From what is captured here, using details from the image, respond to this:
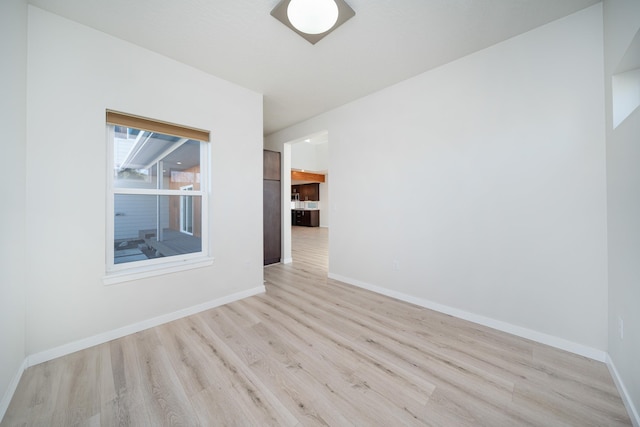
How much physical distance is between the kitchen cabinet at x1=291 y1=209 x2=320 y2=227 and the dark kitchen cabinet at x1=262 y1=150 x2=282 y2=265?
7.09 m

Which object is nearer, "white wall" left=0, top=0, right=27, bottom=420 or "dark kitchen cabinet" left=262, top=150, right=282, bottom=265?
"white wall" left=0, top=0, right=27, bottom=420

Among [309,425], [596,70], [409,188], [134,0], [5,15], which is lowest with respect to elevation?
[309,425]

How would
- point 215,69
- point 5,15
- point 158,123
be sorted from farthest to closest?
point 215,69 → point 158,123 → point 5,15

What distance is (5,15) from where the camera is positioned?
1.38 meters

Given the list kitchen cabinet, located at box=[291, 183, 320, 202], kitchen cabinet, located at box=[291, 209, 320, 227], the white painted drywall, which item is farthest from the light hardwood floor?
kitchen cabinet, located at box=[291, 183, 320, 202]

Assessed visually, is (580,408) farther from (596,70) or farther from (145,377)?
(145,377)

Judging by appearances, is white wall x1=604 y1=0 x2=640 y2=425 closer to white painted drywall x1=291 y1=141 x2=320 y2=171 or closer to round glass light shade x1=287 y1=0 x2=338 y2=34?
round glass light shade x1=287 y1=0 x2=338 y2=34

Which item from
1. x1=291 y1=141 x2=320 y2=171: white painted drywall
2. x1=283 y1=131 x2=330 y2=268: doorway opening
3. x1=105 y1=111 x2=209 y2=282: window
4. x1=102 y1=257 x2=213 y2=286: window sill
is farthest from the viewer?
x1=291 y1=141 x2=320 y2=171: white painted drywall

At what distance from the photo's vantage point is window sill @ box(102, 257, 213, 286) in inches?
80.8

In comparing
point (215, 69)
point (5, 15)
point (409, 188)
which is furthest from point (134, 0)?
point (409, 188)

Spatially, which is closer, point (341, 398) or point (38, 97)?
point (341, 398)

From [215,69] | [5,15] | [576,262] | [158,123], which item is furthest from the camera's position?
[215,69]

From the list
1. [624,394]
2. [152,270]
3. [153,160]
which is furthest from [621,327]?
[153,160]

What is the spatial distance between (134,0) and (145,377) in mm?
2705
